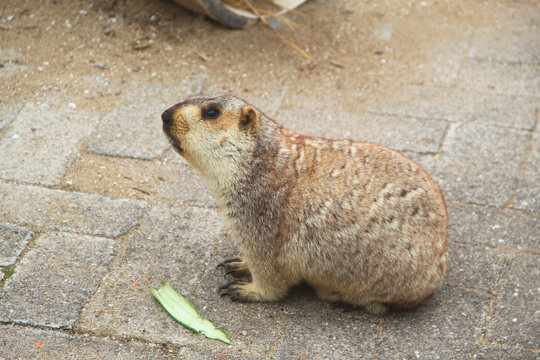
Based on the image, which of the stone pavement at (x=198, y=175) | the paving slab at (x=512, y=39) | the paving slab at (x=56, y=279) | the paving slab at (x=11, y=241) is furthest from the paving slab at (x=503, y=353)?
the paving slab at (x=512, y=39)

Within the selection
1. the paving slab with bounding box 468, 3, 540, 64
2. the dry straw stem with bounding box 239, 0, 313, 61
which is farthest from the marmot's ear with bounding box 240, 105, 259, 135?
the paving slab with bounding box 468, 3, 540, 64

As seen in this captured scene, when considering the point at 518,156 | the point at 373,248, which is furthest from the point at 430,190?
the point at 518,156

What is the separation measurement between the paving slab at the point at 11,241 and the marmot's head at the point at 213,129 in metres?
1.43

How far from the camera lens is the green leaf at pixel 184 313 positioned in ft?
13.8

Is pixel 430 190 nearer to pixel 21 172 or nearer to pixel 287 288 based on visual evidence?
pixel 287 288

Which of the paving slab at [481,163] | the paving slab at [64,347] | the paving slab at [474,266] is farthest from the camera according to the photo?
the paving slab at [481,163]

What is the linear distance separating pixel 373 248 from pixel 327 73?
11.0 feet

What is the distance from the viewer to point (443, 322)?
14.5ft

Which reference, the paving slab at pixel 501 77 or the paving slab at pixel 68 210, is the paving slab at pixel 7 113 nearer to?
the paving slab at pixel 68 210

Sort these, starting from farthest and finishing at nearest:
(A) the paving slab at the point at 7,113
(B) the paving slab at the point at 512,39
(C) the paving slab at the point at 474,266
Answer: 1. (B) the paving slab at the point at 512,39
2. (A) the paving slab at the point at 7,113
3. (C) the paving slab at the point at 474,266

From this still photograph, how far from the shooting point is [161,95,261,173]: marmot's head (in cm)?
423

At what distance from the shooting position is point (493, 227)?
5270 mm

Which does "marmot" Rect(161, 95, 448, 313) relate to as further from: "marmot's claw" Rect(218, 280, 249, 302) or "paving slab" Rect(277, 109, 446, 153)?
"paving slab" Rect(277, 109, 446, 153)

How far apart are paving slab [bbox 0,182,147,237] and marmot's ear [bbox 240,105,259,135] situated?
1.40 metres
